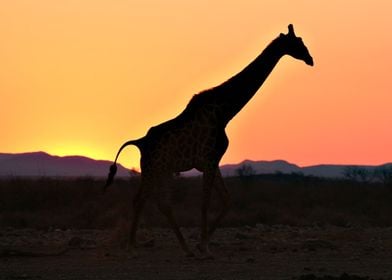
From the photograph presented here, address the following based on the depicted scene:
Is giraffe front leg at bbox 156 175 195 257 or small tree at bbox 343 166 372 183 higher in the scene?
small tree at bbox 343 166 372 183

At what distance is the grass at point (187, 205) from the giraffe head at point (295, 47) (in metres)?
6.91

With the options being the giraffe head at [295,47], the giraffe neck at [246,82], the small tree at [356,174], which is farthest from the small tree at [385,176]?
the giraffe neck at [246,82]

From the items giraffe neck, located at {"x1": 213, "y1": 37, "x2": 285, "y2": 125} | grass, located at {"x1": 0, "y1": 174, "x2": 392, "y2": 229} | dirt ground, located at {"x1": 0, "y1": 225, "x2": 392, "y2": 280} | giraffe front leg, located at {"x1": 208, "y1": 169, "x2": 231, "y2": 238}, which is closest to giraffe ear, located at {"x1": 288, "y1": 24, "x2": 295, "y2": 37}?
giraffe neck, located at {"x1": 213, "y1": 37, "x2": 285, "y2": 125}

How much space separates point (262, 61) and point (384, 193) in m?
21.0

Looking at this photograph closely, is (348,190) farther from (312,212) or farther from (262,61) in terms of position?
(262,61)

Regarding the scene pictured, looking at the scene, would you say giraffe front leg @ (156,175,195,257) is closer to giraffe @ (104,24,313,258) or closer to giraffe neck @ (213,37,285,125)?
giraffe @ (104,24,313,258)

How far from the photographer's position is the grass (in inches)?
1040

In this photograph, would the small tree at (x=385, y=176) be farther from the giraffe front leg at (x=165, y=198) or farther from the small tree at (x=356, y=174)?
the giraffe front leg at (x=165, y=198)

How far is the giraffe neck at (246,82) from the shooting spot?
16.8 meters

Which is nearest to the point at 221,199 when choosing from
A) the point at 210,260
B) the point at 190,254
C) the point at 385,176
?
the point at 190,254

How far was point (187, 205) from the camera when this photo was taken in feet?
106

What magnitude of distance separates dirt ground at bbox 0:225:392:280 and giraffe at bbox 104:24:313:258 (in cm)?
84

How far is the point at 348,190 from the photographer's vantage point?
126 ft

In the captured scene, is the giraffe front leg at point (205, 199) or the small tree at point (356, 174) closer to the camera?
the giraffe front leg at point (205, 199)
